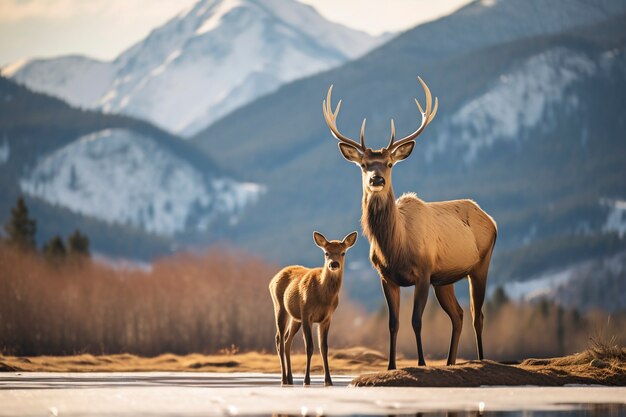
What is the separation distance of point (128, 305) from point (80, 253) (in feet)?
77.7

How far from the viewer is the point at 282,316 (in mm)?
24484

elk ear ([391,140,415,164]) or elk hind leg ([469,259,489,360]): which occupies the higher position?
elk ear ([391,140,415,164])

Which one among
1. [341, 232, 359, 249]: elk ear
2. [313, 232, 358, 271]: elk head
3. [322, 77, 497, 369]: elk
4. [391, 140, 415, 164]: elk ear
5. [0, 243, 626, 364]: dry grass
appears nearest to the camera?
[313, 232, 358, 271]: elk head

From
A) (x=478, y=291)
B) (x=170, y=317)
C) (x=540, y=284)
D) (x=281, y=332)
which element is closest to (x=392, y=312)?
(x=281, y=332)

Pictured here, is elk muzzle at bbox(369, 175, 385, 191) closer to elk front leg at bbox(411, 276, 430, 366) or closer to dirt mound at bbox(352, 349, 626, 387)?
elk front leg at bbox(411, 276, 430, 366)

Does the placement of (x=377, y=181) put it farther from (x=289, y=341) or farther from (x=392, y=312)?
(x=289, y=341)

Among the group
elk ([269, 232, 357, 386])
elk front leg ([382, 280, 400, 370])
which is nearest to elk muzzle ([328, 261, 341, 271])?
elk ([269, 232, 357, 386])

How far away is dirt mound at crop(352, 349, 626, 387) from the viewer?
21.6 metres

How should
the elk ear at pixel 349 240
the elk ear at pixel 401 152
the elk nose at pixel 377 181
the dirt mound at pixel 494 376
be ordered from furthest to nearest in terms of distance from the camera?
1. the elk ear at pixel 401 152
2. the elk ear at pixel 349 240
3. the elk nose at pixel 377 181
4. the dirt mound at pixel 494 376

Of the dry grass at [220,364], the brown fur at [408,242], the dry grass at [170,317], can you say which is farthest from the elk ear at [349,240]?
the dry grass at [170,317]

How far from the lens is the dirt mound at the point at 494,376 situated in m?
21.6

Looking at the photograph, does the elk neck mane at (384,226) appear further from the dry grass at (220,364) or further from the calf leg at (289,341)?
the dry grass at (220,364)

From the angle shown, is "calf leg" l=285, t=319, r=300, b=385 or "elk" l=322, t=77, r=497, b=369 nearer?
"elk" l=322, t=77, r=497, b=369

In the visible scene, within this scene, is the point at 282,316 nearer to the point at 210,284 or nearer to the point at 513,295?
the point at 210,284
